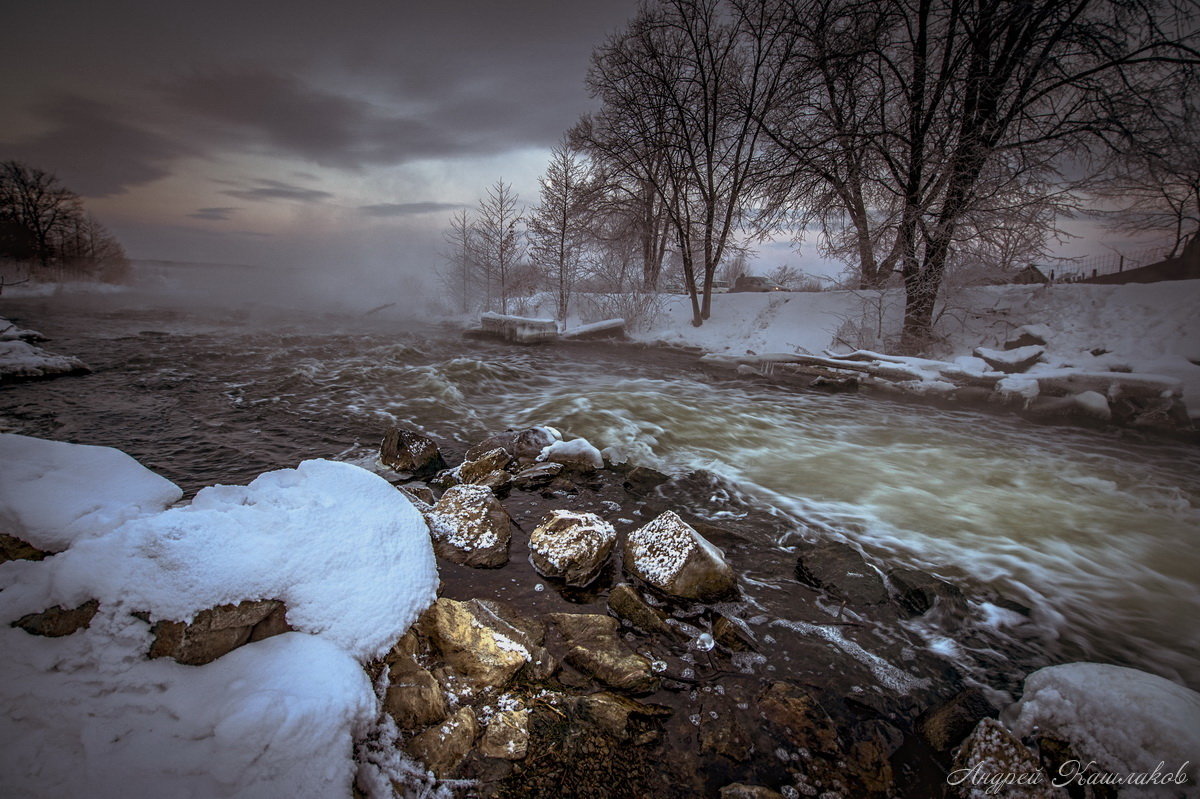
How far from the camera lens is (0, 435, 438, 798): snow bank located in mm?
1353

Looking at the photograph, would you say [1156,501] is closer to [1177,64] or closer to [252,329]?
[1177,64]

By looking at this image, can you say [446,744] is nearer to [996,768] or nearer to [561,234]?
[996,768]

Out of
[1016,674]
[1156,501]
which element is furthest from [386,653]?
[1156,501]

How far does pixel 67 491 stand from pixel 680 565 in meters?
3.42

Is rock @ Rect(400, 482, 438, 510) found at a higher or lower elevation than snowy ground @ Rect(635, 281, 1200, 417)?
lower

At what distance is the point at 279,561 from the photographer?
6.84 feet

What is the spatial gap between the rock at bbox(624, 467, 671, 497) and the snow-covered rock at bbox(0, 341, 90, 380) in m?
10.5

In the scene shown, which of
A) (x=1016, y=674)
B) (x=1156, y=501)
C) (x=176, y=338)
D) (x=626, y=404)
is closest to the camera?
(x=1016, y=674)

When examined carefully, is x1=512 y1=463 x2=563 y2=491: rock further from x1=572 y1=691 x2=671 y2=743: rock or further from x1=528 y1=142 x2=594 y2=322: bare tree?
x1=528 y1=142 x2=594 y2=322: bare tree

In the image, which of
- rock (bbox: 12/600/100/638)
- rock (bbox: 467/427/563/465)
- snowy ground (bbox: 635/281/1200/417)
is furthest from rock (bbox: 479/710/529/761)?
snowy ground (bbox: 635/281/1200/417)

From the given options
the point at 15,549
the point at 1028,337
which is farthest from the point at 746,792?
the point at 1028,337

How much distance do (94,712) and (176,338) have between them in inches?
652

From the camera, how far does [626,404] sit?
25.6ft

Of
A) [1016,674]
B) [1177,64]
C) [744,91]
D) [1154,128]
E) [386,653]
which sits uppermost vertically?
[744,91]
